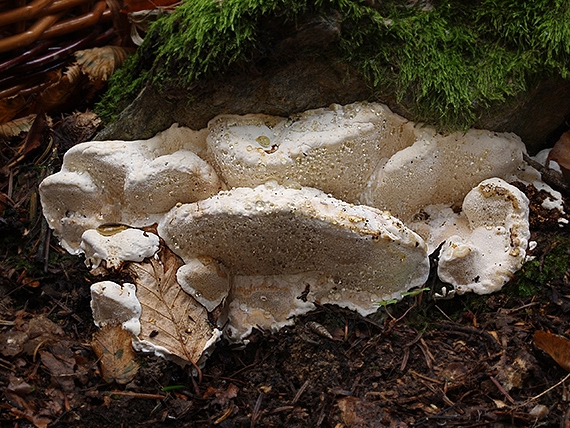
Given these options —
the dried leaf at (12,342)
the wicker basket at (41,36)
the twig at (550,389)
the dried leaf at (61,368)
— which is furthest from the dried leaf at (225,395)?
the wicker basket at (41,36)

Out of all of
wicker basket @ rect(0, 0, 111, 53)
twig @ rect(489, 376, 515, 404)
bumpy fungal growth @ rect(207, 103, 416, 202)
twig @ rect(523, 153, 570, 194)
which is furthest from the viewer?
wicker basket @ rect(0, 0, 111, 53)

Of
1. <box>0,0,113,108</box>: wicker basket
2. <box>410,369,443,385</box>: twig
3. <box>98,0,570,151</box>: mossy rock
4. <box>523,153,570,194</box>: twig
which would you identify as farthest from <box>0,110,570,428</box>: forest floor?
<box>0,0,113,108</box>: wicker basket

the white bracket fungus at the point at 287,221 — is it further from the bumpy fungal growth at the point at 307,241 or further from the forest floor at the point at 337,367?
the forest floor at the point at 337,367

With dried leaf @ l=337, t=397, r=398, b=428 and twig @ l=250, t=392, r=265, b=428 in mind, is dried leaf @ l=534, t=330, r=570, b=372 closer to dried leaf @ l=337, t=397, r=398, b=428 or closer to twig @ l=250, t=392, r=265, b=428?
dried leaf @ l=337, t=397, r=398, b=428

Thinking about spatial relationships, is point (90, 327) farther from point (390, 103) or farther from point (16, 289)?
point (390, 103)

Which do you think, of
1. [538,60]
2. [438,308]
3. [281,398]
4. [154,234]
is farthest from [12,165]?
[538,60]

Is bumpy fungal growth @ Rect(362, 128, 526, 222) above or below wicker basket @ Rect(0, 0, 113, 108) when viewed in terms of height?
below
